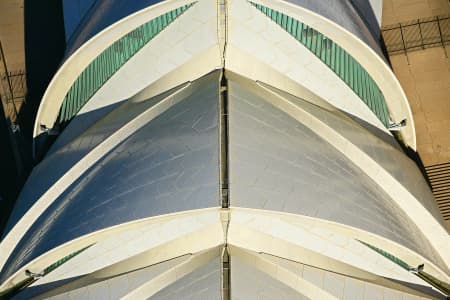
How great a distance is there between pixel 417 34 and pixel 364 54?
6.32 m

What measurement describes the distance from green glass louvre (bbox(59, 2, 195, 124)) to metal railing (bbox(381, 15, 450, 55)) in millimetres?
8685

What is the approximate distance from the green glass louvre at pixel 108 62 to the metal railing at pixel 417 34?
8.68 meters

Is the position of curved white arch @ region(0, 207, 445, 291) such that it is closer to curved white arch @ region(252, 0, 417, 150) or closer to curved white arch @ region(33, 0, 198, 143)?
curved white arch @ region(252, 0, 417, 150)

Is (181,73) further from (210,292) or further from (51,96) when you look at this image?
(210,292)

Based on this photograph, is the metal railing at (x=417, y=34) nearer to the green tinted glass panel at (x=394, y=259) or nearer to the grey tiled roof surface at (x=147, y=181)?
the green tinted glass panel at (x=394, y=259)

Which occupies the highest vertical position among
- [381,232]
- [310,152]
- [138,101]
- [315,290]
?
[138,101]

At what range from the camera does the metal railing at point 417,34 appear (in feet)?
76.3

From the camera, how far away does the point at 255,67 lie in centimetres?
1766

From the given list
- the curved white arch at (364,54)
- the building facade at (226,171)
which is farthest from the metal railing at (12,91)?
the curved white arch at (364,54)

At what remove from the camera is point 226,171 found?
15.3 meters

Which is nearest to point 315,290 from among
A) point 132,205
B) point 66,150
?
point 132,205

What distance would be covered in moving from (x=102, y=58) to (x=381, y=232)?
26.8 feet

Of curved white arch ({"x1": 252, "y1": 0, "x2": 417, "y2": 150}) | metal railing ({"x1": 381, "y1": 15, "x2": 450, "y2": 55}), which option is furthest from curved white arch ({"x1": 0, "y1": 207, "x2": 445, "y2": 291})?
metal railing ({"x1": 381, "y1": 15, "x2": 450, "y2": 55})

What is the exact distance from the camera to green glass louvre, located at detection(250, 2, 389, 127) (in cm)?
1756
